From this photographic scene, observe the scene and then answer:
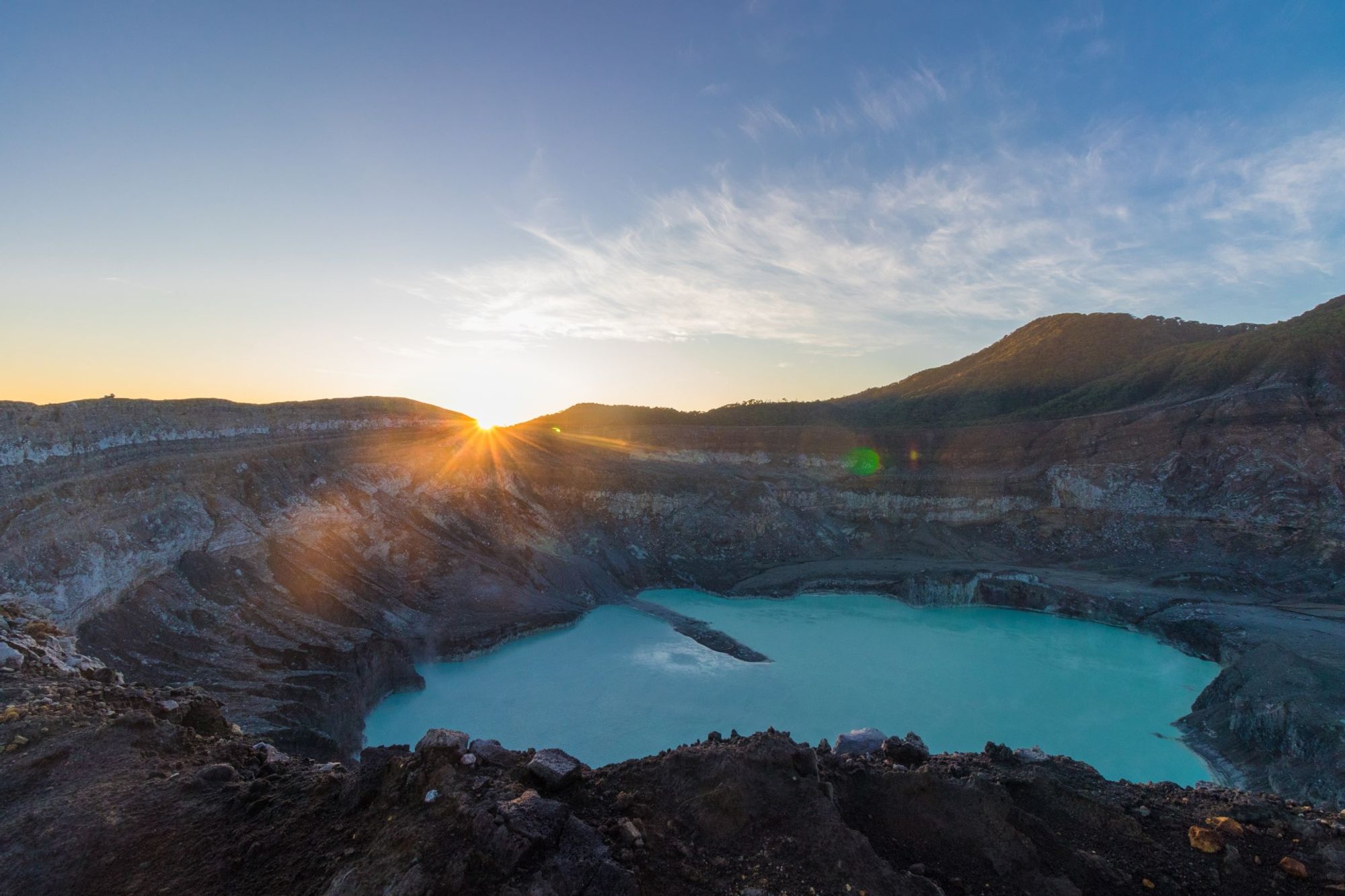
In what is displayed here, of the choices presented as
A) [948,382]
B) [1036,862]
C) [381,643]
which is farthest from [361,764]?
[948,382]

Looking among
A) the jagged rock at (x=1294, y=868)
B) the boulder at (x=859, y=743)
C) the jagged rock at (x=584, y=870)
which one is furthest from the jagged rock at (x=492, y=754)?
the jagged rock at (x=1294, y=868)

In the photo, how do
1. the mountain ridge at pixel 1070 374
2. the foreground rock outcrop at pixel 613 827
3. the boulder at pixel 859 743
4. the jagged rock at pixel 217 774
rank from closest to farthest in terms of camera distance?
the foreground rock outcrop at pixel 613 827 → the jagged rock at pixel 217 774 → the boulder at pixel 859 743 → the mountain ridge at pixel 1070 374

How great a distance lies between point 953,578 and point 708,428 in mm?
20140

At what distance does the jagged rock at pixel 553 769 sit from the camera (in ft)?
18.4

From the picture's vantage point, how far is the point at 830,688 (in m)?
20.3

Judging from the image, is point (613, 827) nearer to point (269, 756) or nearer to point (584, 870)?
point (584, 870)

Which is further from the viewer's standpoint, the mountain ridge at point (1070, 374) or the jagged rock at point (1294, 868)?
Result: the mountain ridge at point (1070, 374)

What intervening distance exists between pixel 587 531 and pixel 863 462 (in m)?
19.7

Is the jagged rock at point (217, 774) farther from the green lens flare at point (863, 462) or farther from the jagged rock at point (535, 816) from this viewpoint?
the green lens flare at point (863, 462)

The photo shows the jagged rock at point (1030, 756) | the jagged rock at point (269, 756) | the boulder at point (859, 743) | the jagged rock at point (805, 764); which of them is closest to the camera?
the jagged rock at point (805, 764)

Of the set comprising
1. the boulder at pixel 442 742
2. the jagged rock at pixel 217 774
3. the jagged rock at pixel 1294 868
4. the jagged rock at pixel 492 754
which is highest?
the boulder at pixel 442 742

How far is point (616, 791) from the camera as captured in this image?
19.3 ft

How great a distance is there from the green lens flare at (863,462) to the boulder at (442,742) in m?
39.0

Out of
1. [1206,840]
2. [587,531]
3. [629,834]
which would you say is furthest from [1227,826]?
[587,531]
